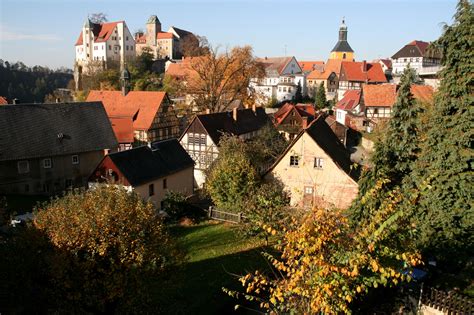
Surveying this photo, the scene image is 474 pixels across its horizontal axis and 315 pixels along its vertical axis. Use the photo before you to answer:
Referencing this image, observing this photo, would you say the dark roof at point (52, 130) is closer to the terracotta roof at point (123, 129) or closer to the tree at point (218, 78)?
the terracotta roof at point (123, 129)

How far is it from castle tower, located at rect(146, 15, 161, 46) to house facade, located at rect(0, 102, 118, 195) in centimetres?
9059

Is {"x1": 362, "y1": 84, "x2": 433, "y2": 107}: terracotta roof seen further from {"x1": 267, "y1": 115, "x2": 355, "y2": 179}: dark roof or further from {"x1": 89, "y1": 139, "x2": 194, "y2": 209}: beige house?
{"x1": 89, "y1": 139, "x2": 194, "y2": 209}: beige house

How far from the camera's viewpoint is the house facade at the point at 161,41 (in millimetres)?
120012

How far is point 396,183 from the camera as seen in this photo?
20.7 metres

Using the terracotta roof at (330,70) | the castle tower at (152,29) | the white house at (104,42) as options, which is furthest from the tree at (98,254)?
the castle tower at (152,29)

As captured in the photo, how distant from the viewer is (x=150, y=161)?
31266mm

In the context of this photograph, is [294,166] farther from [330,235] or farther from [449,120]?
[330,235]

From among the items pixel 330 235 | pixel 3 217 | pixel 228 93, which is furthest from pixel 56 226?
pixel 228 93

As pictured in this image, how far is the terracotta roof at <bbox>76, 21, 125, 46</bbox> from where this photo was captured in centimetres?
9894

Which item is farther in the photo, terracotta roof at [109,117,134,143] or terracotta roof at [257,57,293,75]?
terracotta roof at [257,57,293,75]

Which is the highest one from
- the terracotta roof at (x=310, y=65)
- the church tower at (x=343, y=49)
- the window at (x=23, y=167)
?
the church tower at (x=343, y=49)

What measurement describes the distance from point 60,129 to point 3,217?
18.6 metres

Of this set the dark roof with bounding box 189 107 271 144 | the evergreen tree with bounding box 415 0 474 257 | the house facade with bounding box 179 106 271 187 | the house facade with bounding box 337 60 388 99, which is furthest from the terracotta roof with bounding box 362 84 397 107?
the evergreen tree with bounding box 415 0 474 257

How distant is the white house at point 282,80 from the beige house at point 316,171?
58.8 meters
